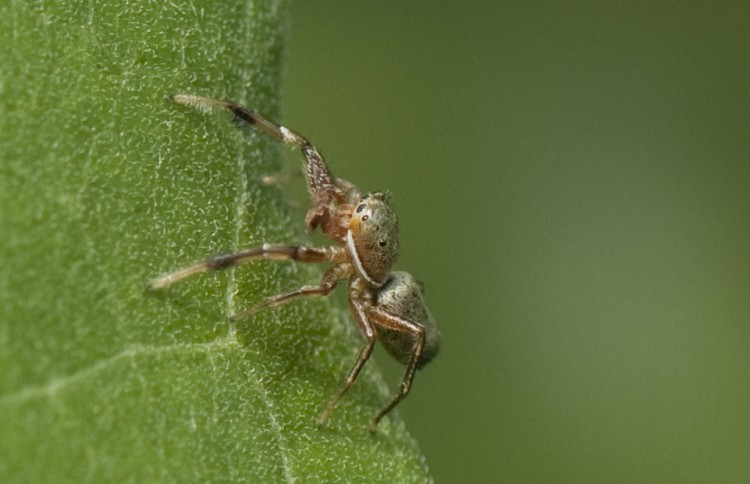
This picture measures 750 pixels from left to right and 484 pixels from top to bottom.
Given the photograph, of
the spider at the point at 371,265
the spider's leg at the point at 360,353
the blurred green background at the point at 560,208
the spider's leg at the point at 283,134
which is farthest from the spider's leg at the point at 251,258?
the blurred green background at the point at 560,208

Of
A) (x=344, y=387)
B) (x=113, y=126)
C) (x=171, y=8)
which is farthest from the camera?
(x=344, y=387)

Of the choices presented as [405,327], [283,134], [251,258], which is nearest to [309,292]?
[251,258]

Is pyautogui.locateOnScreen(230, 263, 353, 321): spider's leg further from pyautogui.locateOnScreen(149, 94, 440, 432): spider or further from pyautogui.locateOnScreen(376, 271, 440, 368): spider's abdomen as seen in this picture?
pyautogui.locateOnScreen(376, 271, 440, 368): spider's abdomen

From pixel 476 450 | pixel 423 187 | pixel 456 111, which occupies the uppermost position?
pixel 456 111

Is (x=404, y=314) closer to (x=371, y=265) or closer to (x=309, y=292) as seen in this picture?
(x=371, y=265)

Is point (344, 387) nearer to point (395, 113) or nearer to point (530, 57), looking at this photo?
point (395, 113)

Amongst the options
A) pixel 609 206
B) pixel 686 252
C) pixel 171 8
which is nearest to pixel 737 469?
pixel 686 252

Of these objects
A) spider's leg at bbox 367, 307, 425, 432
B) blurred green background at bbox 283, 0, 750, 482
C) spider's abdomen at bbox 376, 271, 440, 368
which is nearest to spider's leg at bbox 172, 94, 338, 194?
spider's abdomen at bbox 376, 271, 440, 368
